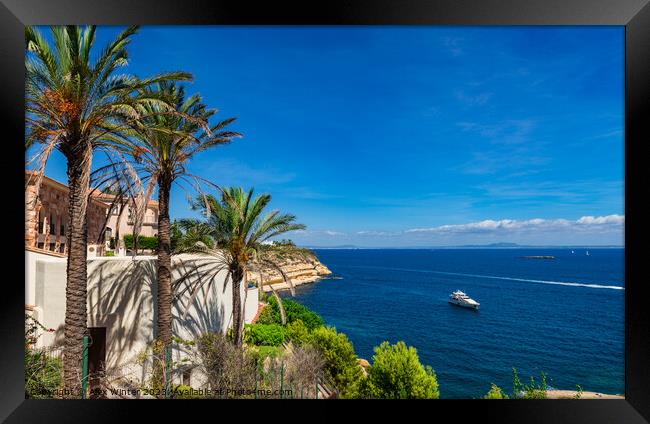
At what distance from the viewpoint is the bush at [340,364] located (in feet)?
34.3

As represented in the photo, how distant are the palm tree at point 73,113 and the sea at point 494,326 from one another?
14485 millimetres

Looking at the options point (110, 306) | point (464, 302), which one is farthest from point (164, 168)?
point (464, 302)

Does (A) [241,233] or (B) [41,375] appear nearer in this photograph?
(B) [41,375]

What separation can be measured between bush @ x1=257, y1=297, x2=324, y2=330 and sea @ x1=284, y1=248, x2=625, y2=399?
804 cm

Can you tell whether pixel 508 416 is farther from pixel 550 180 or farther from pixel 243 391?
pixel 550 180

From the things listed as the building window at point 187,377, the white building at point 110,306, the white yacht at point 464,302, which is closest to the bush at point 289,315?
the building window at point 187,377

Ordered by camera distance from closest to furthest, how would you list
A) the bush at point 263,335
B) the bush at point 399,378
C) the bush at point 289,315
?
the bush at point 399,378
the bush at point 263,335
the bush at point 289,315

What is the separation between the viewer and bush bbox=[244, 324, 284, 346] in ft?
36.4

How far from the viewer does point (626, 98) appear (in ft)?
10.2

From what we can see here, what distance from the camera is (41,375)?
4.55 m

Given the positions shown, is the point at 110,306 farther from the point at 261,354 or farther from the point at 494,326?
the point at 494,326

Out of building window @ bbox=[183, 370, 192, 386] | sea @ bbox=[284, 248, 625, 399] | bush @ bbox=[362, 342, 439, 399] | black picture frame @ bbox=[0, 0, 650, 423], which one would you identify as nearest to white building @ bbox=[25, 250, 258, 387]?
building window @ bbox=[183, 370, 192, 386]

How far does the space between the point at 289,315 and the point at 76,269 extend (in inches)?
508
